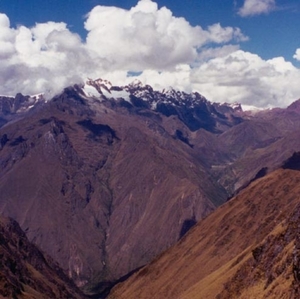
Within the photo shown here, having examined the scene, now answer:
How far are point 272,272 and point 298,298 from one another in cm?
4739

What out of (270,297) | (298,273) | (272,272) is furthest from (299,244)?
(272,272)

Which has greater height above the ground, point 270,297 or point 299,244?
point 299,244

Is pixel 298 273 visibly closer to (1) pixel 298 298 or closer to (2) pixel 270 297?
(1) pixel 298 298

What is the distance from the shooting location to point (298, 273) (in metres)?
153

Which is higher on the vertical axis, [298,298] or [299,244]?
[299,244]

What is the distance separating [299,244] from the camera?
163000 millimetres

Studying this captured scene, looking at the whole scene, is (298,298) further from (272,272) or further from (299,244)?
(272,272)

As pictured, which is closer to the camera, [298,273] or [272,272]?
[298,273]

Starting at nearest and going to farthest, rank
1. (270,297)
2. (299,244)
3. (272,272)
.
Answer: (299,244), (270,297), (272,272)

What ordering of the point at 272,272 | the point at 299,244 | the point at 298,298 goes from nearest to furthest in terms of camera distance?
the point at 298,298 < the point at 299,244 < the point at 272,272

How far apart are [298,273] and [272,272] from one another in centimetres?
4306

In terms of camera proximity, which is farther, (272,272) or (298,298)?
(272,272)

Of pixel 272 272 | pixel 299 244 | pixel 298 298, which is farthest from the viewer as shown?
pixel 272 272

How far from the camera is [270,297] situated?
574 feet
